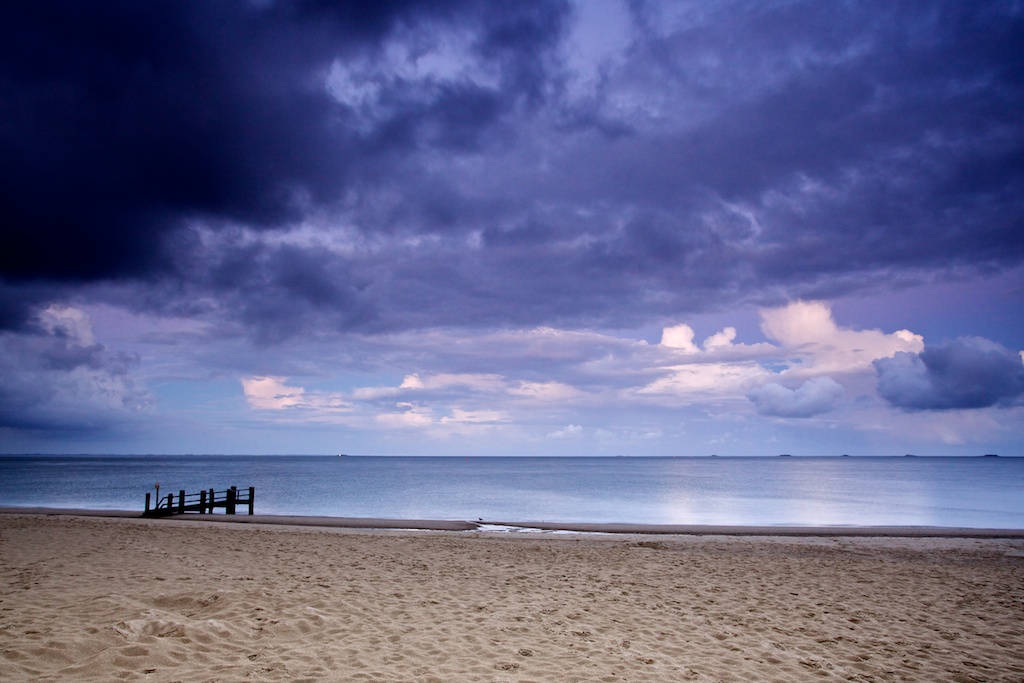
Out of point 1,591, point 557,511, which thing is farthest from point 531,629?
point 557,511

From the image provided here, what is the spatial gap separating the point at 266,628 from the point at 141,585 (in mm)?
4360

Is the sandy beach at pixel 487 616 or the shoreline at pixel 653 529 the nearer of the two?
the sandy beach at pixel 487 616

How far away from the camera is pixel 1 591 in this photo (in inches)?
381

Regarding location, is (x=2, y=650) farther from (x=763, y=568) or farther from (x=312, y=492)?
(x=312, y=492)

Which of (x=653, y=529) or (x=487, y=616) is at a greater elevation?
(x=487, y=616)

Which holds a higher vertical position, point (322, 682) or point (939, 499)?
point (322, 682)

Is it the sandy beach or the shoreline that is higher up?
the sandy beach

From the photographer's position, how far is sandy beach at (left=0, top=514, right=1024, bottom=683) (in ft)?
22.3

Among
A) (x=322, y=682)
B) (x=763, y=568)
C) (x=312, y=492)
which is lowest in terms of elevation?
(x=312, y=492)

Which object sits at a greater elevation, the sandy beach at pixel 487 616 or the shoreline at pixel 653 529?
the sandy beach at pixel 487 616

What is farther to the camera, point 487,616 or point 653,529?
point 653,529

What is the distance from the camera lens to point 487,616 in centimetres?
931

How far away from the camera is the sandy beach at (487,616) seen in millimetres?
6785

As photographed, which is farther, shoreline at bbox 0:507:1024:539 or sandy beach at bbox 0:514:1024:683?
shoreline at bbox 0:507:1024:539
